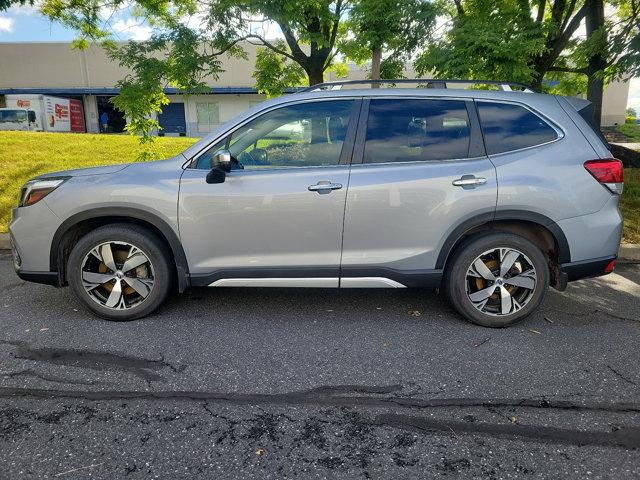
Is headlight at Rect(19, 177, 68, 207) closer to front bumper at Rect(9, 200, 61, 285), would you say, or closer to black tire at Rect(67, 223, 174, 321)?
front bumper at Rect(9, 200, 61, 285)

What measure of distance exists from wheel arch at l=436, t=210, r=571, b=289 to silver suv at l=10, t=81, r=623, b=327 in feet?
0.04

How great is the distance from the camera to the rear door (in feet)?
11.5

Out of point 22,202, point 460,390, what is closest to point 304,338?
point 460,390

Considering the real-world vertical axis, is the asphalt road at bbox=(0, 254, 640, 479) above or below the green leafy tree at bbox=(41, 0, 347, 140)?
below

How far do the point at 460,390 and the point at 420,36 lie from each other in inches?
226

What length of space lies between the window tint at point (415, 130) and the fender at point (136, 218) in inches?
64.6

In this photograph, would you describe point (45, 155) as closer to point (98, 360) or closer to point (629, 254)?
point (98, 360)

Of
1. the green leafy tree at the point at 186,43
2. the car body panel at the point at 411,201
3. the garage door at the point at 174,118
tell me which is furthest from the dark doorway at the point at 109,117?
the car body panel at the point at 411,201

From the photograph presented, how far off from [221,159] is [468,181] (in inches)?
73.4

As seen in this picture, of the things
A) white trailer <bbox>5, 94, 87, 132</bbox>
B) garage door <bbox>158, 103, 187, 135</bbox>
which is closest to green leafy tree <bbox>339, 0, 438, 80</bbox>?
white trailer <bbox>5, 94, 87, 132</bbox>

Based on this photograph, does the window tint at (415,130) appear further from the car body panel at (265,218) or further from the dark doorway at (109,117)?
the dark doorway at (109,117)

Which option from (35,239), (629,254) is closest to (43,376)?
(35,239)

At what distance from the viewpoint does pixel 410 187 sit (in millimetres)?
3498

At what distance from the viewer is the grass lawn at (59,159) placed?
721cm
